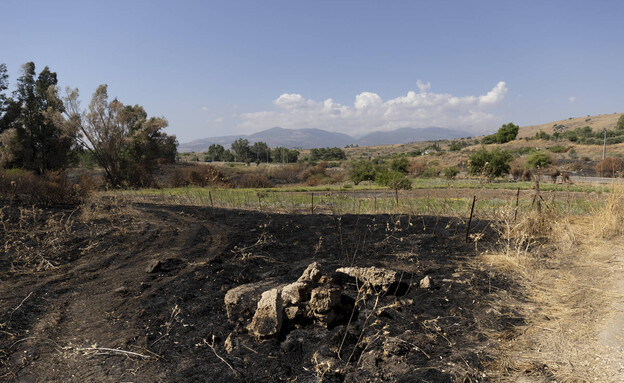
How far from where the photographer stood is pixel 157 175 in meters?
29.9

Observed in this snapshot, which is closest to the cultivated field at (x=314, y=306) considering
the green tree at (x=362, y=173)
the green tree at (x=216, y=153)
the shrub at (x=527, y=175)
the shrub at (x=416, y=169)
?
the green tree at (x=362, y=173)

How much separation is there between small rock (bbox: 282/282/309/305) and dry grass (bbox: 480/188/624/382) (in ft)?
5.47

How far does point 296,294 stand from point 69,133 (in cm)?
2620

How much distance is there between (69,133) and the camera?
2373 centimetres

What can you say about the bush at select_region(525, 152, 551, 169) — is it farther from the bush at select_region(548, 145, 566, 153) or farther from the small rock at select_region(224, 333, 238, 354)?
the small rock at select_region(224, 333, 238, 354)

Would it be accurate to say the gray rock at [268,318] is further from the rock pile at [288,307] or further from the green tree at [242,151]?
the green tree at [242,151]

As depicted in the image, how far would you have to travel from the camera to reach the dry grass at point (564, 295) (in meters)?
2.71

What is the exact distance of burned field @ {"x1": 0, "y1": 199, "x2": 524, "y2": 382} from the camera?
109 inches

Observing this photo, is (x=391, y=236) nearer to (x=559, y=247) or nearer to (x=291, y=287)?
(x=559, y=247)

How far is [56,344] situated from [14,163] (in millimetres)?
24292

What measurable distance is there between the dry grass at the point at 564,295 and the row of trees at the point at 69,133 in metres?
22.9

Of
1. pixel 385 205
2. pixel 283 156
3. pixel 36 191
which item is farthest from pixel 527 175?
pixel 283 156

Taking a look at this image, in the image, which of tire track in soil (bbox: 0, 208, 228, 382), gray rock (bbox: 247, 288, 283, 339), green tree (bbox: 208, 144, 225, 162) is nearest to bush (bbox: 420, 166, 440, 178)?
tire track in soil (bbox: 0, 208, 228, 382)

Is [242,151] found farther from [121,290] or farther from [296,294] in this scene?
[296,294]
